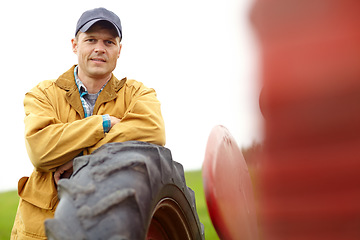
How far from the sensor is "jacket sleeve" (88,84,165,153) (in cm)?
161

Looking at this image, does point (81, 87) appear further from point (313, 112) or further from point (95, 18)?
point (313, 112)

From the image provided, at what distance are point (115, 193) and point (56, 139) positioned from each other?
0.55m

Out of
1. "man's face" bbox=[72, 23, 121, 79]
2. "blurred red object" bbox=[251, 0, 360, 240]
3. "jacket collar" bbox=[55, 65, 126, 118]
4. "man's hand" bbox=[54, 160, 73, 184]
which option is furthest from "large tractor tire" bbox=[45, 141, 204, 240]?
"man's face" bbox=[72, 23, 121, 79]

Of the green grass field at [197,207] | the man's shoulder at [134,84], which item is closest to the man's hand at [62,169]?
the man's shoulder at [134,84]

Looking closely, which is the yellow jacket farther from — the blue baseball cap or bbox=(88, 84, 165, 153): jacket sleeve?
the blue baseball cap

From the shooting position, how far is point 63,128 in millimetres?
1575

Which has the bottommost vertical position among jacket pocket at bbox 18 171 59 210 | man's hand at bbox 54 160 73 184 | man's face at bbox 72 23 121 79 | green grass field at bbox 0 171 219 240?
green grass field at bbox 0 171 219 240

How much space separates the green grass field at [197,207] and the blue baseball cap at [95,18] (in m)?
1.75

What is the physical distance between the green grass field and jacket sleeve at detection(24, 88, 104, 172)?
177 centimetres

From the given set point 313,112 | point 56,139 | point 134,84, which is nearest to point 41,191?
point 56,139

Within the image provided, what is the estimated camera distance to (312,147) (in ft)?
2.56

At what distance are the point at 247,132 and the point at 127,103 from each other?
1.03 m

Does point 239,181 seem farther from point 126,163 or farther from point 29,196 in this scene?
point 29,196

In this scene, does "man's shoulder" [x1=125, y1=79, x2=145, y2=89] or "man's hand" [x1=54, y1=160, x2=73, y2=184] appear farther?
"man's shoulder" [x1=125, y1=79, x2=145, y2=89]
